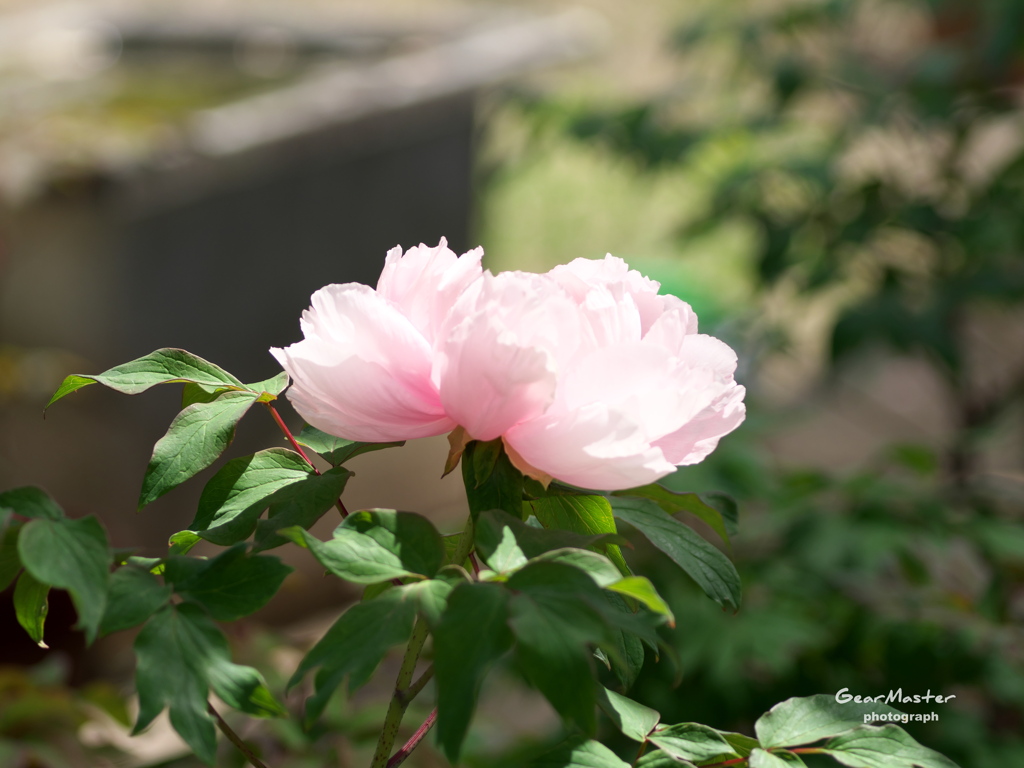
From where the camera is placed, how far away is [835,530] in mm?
926

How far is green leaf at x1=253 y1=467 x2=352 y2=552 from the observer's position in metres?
0.32

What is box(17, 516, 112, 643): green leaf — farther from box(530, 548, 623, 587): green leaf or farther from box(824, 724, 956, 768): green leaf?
box(824, 724, 956, 768): green leaf

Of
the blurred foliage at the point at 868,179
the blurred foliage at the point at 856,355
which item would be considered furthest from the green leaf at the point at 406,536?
the blurred foliage at the point at 868,179

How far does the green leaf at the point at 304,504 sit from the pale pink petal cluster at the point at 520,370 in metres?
0.02

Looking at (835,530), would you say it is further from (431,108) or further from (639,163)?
A: (431,108)

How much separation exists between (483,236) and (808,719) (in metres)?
2.38

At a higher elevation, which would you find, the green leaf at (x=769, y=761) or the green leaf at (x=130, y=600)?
the green leaf at (x=130, y=600)

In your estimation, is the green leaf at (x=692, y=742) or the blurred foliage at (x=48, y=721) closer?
the green leaf at (x=692, y=742)

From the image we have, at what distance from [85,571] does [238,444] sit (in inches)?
60.5

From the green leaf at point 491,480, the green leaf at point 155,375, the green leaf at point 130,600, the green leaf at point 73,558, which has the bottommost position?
the green leaf at point 130,600

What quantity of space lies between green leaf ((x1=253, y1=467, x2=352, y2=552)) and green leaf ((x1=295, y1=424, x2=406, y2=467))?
0.02 metres

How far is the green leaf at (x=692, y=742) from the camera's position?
1.12 ft

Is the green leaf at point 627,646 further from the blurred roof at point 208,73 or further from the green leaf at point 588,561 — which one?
the blurred roof at point 208,73

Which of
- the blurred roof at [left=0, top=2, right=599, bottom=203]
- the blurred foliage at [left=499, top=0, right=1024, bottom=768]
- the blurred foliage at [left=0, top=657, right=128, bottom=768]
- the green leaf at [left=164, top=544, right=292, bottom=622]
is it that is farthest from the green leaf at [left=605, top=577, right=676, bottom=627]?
the blurred roof at [left=0, top=2, right=599, bottom=203]
